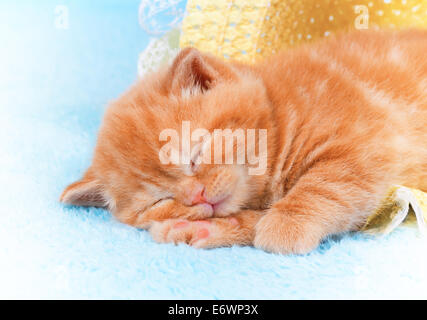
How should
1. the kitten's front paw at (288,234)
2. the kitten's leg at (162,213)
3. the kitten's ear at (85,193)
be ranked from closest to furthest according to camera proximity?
the kitten's front paw at (288,234) < the kitten's leg at (162,213) < the kitten's ear at (85,193)

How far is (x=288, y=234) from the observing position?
1.29 metres

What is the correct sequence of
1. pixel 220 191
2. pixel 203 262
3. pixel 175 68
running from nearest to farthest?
pixel 203 262
pixel 220 191
pixel 175 68

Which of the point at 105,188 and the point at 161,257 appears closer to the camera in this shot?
the point at 161,257

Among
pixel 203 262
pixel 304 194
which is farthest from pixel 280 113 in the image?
pixel 203 262

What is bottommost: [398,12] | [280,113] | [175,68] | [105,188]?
[105,188]

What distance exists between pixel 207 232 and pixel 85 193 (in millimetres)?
511

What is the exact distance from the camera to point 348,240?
1.35 meters

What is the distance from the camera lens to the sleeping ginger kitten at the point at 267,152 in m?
1.35

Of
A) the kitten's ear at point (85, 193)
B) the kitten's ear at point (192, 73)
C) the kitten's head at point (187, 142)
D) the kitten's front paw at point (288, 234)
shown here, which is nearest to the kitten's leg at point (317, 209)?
the kitten's front paw at point (288, 234)

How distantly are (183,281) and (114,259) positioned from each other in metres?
0.24

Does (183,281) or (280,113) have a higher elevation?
(280,113)

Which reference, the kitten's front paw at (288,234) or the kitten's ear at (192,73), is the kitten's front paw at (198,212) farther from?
the kitten's ear at (192,73)
